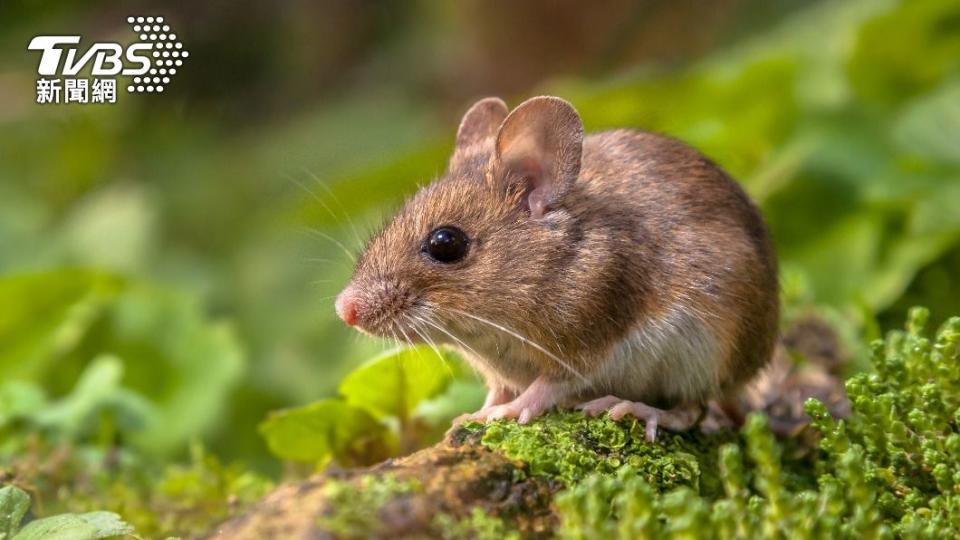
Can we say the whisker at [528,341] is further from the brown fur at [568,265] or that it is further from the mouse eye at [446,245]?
the mouse eye at [446,245]

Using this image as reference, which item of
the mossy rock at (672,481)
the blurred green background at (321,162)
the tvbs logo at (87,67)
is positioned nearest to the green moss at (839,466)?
the mossy rock at (672,481)

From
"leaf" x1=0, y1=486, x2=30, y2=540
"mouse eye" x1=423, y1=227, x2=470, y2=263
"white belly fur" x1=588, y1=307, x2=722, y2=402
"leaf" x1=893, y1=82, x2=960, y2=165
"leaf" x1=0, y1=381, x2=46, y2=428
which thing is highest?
"leaf" x1=893, y1=82, x2=960, y2=165

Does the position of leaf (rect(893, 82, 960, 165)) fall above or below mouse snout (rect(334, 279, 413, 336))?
above

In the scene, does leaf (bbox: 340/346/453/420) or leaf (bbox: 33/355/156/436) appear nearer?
leaf (bbox: 340/346/453/420)

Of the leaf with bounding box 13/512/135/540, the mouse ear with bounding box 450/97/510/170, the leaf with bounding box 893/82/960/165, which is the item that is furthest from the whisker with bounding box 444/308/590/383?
the leaf with bounding box 893/82/960/165

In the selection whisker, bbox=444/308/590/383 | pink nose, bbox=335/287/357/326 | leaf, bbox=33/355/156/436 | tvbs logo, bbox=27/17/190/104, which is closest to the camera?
whisker, bbox=444/308/590/383

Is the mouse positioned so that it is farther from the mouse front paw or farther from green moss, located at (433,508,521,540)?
green moss, located at (433,508,521,540)

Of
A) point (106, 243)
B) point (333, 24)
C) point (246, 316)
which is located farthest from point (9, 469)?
point (333, 24)
